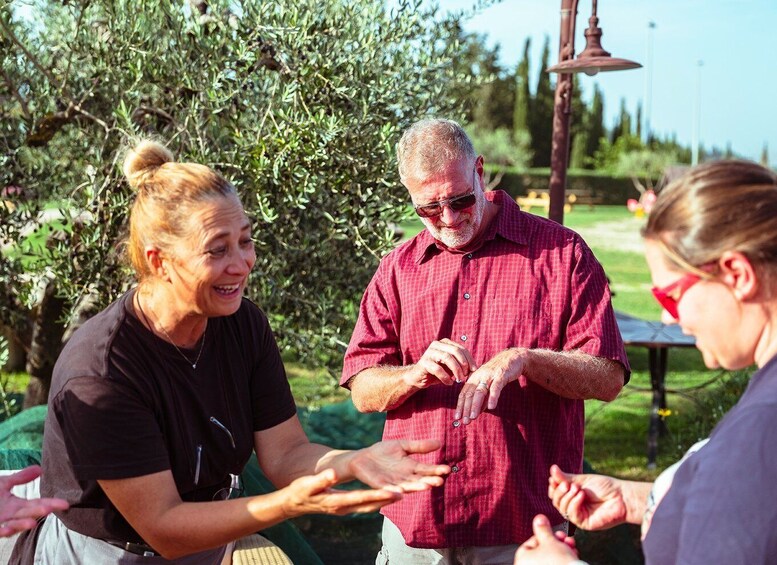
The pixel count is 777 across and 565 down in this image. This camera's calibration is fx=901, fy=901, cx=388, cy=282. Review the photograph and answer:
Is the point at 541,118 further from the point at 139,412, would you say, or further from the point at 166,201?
the point at 139,412

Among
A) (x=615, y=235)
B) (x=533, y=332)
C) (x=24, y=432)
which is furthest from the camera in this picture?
(x=615, y=235)

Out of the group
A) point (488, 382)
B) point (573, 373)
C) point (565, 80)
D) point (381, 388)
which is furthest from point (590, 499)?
point (565, 80)

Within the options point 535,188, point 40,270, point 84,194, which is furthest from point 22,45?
point 535,188

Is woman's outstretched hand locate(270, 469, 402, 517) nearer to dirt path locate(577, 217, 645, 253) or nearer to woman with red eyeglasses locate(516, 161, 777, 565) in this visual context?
woman with red eyeglasses locate(516, 161, 777, 565)

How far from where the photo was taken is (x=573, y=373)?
112 inches

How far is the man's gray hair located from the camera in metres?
3.05

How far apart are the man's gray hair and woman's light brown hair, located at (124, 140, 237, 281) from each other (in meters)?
0.75

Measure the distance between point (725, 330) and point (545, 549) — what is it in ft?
2.09

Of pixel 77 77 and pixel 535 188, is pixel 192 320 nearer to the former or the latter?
pixel 77 77

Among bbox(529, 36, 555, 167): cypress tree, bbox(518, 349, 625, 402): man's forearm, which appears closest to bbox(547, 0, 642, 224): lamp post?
bbox(518, 349, 625, 402): man's forearm

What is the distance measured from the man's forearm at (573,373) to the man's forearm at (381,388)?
0.39m

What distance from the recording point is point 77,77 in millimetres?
5082

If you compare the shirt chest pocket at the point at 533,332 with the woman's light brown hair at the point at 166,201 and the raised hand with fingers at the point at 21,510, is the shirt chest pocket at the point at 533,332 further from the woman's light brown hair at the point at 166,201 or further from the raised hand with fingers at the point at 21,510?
the raised hand with fingers at the point at 21,510

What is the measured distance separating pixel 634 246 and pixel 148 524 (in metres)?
23.6
